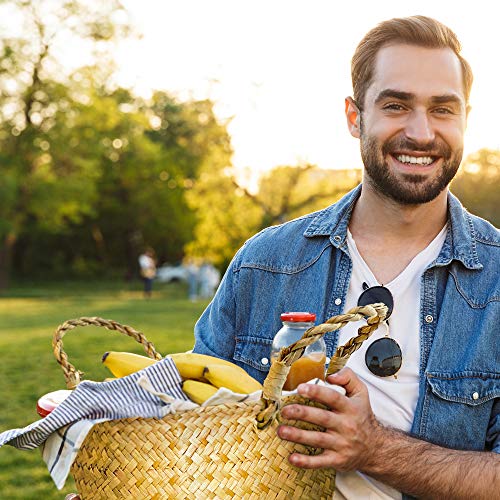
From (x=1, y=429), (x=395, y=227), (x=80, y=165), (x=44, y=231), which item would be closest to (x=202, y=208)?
(x=80, y=165)

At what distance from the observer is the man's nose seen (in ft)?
9.00

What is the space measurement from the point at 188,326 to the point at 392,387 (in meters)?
14.7

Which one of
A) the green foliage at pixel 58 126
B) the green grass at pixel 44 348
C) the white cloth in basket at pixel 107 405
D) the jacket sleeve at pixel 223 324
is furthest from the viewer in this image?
the green foliage at pixel 58 126

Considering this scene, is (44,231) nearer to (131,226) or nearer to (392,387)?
(131,226)

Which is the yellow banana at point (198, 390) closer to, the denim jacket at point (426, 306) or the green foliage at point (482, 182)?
the denim jacket at point (426, 306)

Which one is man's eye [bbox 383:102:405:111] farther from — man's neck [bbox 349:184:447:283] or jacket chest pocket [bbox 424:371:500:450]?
A: jacket chest pocket [bbox 424:371:500:450]

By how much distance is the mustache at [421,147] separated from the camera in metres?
2.76

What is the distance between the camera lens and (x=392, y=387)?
8.79 feet

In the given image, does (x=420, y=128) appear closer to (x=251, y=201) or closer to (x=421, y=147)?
(x=421, y=147)

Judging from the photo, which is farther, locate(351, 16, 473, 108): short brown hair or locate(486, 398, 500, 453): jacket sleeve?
locate(351, 16, 473, 108): short brown hair

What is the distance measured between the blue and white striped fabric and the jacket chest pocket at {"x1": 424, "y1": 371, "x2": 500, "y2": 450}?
0.84 metres

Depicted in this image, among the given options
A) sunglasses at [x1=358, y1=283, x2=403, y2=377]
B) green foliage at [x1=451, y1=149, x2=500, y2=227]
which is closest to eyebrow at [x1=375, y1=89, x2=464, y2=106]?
sunglasses at [x1=358, y1=283, x2=403, y2=377]

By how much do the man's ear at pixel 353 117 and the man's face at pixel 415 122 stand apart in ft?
0.45

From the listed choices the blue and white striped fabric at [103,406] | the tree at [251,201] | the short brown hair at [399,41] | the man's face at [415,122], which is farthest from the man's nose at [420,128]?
the tree at [251,201]
